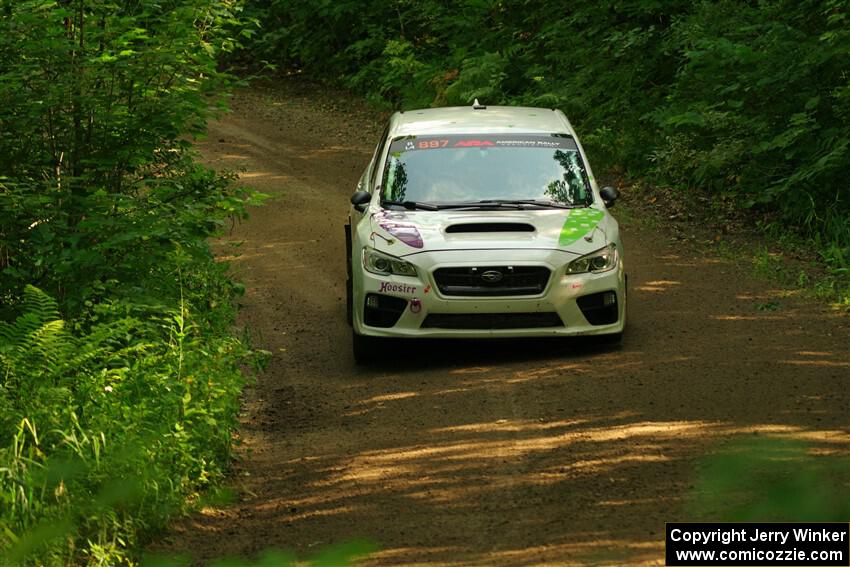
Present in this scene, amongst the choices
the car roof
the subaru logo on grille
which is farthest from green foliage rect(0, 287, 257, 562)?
the car roof

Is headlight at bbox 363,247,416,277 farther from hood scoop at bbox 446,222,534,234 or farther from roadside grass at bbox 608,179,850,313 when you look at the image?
roadside grass at bbox 608,179,850,313

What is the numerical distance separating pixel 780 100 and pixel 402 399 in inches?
308

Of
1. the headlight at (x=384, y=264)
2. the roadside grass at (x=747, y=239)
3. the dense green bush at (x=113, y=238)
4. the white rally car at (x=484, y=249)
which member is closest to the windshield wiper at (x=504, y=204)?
the white rally car at (x=484, y=249)


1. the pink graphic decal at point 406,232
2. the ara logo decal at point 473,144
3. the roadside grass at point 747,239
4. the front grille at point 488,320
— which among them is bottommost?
the roadside grass at point 747,239

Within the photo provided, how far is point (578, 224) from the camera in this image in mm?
9414

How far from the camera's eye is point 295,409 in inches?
336

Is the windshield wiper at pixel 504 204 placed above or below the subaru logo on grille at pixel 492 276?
above

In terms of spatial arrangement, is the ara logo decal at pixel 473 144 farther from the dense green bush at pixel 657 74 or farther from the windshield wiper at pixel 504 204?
the dense green bush at pixel 657 74

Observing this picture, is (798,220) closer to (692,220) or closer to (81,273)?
(692,220)

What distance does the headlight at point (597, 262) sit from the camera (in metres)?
9.12

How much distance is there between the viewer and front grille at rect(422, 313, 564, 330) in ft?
29.6

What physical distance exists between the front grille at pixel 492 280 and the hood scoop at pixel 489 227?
0.42 m

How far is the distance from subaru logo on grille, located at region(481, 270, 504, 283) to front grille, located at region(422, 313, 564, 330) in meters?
0.27

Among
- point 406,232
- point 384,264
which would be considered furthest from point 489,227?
point 384,264
